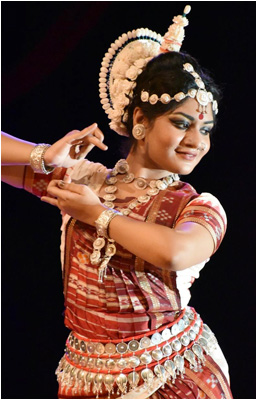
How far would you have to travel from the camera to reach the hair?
2.05 meters

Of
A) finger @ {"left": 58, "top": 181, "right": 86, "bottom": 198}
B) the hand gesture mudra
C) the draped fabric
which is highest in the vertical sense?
the hand gesture mudra

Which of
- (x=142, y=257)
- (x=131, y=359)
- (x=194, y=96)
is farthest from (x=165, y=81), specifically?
(x=131, y=359)

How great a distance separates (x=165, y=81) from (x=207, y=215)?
48 cm

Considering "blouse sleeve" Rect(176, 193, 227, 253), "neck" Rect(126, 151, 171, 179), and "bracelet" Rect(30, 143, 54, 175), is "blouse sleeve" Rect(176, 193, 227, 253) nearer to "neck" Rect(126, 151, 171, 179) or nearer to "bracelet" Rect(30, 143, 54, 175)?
"neck" Rect(126, 151, 171, 179)

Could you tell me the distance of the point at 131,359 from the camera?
6.38ft

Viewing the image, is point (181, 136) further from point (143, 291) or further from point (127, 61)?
point (143, 291)

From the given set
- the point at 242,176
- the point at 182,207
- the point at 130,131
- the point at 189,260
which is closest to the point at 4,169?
the point at 130,131

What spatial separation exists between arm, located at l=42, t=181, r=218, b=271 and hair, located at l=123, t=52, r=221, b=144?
1.27 ft

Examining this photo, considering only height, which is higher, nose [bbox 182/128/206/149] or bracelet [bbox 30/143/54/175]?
nose [bbox 182/128/206/149]

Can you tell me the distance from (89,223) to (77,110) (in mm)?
1183

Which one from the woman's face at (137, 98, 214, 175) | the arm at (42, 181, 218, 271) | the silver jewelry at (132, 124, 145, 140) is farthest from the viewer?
the silver jewelry at (132, 124, 145, 140)

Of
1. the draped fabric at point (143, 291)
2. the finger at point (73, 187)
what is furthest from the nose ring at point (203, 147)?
the finger at point (73, 187)

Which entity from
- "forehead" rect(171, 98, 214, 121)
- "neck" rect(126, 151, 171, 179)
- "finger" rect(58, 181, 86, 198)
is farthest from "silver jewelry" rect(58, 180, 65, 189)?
"forehead" rect(171, 98, 214, 121)

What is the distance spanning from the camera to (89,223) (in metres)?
1.89
